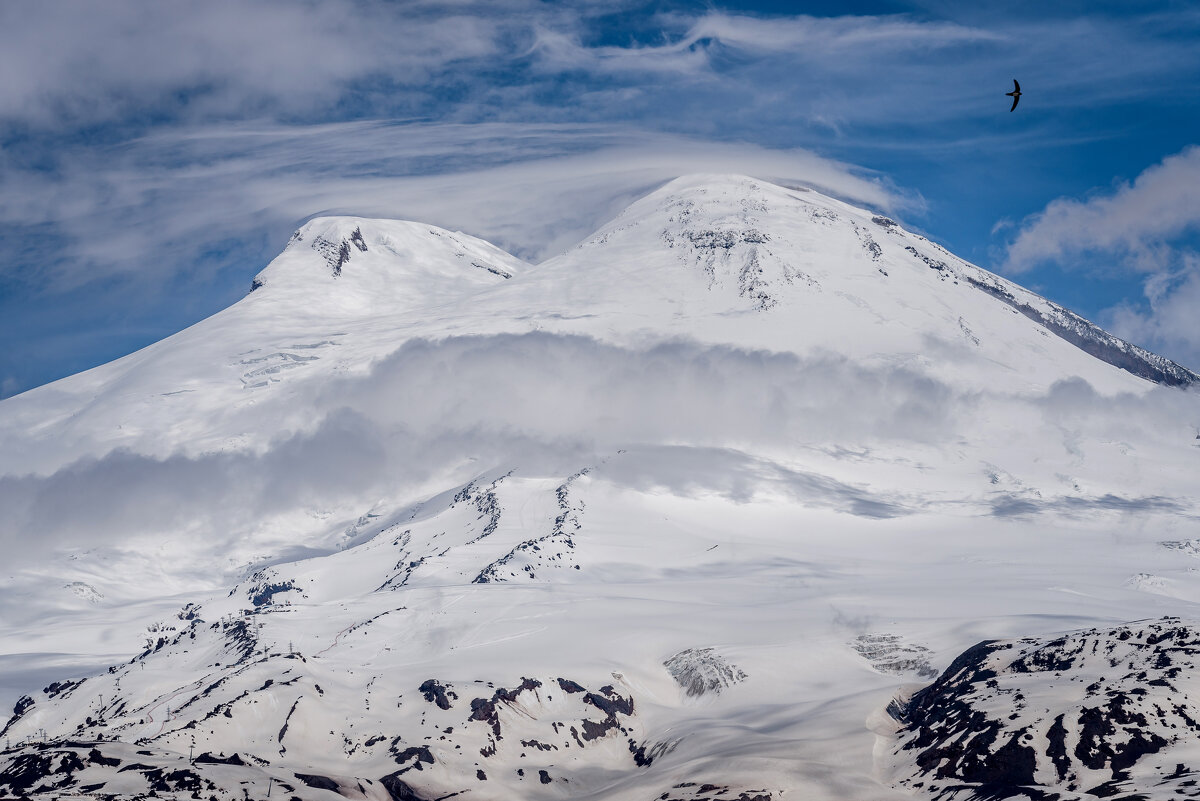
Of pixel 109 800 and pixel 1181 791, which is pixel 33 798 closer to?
pixel 109 800

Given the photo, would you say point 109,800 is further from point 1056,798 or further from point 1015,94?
point 1015,94

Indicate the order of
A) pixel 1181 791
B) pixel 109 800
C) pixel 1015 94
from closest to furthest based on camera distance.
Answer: pixel 1015 94, pixel 1181 791, pixel 109 800

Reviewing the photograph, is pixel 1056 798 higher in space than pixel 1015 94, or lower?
lower

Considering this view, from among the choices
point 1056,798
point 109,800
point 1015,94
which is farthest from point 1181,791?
point 109,800

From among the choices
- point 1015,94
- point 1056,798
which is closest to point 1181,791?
point 1056,798

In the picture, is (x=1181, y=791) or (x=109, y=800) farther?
(x=109, y=800)

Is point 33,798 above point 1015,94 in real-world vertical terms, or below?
below

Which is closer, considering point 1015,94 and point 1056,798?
point 1015,94

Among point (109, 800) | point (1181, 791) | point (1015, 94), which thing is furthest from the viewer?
point (109, 800)

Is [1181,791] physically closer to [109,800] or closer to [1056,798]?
[1056,798]
